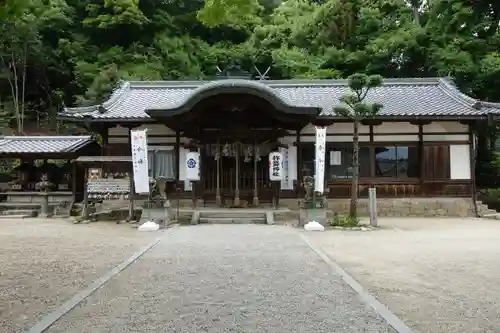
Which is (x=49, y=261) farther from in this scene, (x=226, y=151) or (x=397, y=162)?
(x=397, y=162)

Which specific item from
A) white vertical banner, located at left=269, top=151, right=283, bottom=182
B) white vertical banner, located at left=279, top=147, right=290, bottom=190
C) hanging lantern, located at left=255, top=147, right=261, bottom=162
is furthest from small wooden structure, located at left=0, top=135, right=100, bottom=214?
white vertical banner, located at left=279, top=147, right=290, bottom=190

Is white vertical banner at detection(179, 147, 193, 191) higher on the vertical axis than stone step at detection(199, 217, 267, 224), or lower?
higher

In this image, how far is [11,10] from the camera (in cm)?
381

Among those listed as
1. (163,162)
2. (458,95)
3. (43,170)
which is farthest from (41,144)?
(458,95)

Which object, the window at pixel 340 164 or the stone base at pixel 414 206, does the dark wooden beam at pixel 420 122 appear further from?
the stone base at pixel 414 206

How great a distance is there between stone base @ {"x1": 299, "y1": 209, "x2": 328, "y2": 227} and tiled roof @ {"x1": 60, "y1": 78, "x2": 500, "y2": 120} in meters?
3.80

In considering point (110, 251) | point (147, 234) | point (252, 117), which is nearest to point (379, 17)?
point (252, 117)

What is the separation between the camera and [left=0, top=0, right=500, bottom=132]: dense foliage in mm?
23734

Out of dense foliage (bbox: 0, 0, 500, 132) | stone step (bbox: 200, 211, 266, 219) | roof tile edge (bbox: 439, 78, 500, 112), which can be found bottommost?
stone step (bbox: 200, 211, 266, 219)

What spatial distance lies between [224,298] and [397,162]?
572 inches

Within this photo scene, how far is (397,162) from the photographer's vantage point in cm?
1866

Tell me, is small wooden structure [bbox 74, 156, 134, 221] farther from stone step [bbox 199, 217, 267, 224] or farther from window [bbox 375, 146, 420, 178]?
window [bbox 375, 146, 420, 178]

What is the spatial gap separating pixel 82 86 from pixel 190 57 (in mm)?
7010

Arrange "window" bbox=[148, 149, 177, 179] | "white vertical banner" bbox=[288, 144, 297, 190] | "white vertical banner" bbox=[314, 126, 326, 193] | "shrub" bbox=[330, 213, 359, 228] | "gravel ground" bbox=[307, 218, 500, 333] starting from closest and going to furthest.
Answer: "gravel ground" bbox=[307, 218, 500, 333], "shrub" bbox=[330, 213, 359, 228], "white vertical banner" bbox=[314, 126, 326, 193], "white vertical banner" bbox=[288, 144, 297, 190], "window" bbox=[148, 149, 177, 179]
